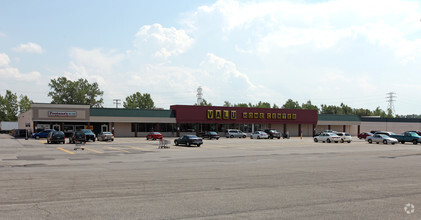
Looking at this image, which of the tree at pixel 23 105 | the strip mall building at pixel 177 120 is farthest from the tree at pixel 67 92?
the strip mall building at pixel 177 120

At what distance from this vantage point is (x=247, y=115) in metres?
75.5

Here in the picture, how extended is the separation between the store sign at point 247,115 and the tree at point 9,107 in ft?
302

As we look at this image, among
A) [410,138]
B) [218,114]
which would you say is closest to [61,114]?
[218,114]

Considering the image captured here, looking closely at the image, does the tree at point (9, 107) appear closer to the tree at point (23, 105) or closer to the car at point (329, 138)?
the tree at point (23, 105)

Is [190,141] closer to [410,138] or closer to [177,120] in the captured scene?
[410,138]

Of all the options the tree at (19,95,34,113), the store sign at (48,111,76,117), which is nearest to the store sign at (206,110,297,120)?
the store sign at (48,111,76,117)

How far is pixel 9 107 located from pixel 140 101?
152 feet

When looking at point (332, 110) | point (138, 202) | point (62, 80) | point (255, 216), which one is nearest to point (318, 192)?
point (255, 216)

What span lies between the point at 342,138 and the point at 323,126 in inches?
1543

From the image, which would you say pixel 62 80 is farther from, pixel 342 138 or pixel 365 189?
pixel 365 189

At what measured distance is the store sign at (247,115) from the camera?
7209cm

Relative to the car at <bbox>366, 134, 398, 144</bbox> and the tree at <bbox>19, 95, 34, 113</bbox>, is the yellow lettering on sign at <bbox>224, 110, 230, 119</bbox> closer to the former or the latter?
the car at <bbox>366, 134, 398, 144</bbox>

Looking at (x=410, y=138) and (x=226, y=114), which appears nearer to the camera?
(x=410, y=138)

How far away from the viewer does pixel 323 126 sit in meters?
88.8
